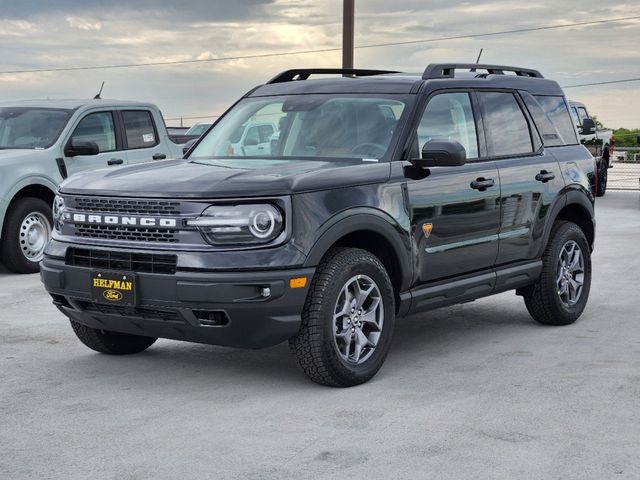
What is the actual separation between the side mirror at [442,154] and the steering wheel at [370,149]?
262mm

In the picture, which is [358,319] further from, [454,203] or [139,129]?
[139,129]

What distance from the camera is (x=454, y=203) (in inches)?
294

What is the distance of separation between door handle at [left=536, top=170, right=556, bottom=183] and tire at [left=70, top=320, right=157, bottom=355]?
3.03m

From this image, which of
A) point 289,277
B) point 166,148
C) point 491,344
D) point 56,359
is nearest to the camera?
point 289,277

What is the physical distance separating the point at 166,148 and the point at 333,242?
27.9ft

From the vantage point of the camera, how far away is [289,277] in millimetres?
6227

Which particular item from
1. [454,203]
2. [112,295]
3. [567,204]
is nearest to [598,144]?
[567,204]

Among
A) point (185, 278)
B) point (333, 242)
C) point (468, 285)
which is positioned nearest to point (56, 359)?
point (185, 278)

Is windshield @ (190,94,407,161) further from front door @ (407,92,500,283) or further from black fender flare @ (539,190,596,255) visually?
black fender flare @ (539,190,596,255)

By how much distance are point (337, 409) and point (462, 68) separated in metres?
3.20

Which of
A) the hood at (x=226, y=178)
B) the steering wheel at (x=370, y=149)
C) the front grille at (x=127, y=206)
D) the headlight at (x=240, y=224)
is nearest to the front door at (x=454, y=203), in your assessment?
the steering wheel at (x=370, y=149)

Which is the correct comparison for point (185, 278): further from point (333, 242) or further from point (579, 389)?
point (579, 389)

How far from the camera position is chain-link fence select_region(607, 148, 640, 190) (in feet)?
98.6

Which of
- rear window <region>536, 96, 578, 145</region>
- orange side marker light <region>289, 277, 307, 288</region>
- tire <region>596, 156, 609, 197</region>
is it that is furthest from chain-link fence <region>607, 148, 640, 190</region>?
orange side marker light <region>289, 277, 307, 288</region>
